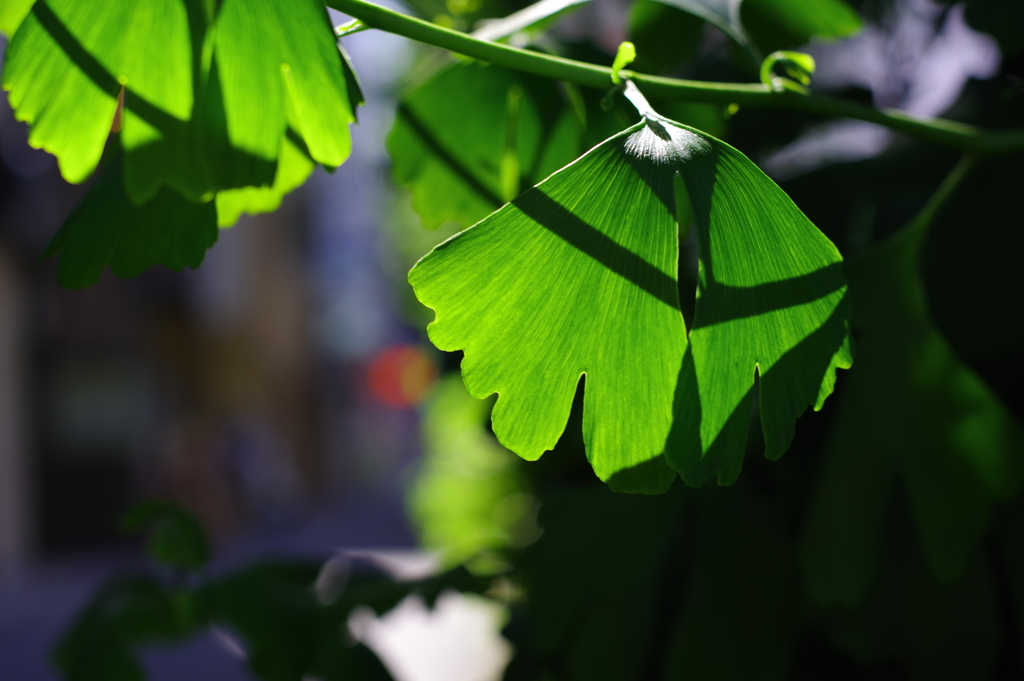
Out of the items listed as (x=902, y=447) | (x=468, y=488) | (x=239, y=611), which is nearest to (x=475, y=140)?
(x=902, y=447)

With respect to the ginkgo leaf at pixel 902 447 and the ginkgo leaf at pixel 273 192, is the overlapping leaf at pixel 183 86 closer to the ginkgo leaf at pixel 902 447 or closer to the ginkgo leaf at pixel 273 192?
the ginkgo leaf at pixel 273 192

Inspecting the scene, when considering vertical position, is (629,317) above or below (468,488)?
above

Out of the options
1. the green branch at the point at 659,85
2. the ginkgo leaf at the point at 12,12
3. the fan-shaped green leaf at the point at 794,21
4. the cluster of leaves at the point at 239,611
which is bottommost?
the cluster of leaves at the point at 239,611

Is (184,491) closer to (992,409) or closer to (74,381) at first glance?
(74,381)

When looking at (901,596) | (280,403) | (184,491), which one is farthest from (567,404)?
(280,403)

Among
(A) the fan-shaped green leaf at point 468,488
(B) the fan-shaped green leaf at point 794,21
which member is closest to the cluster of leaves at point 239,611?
(B) the fan-shaped green leaf at point 794,21

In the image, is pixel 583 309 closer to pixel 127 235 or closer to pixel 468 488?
pixel 127 235
